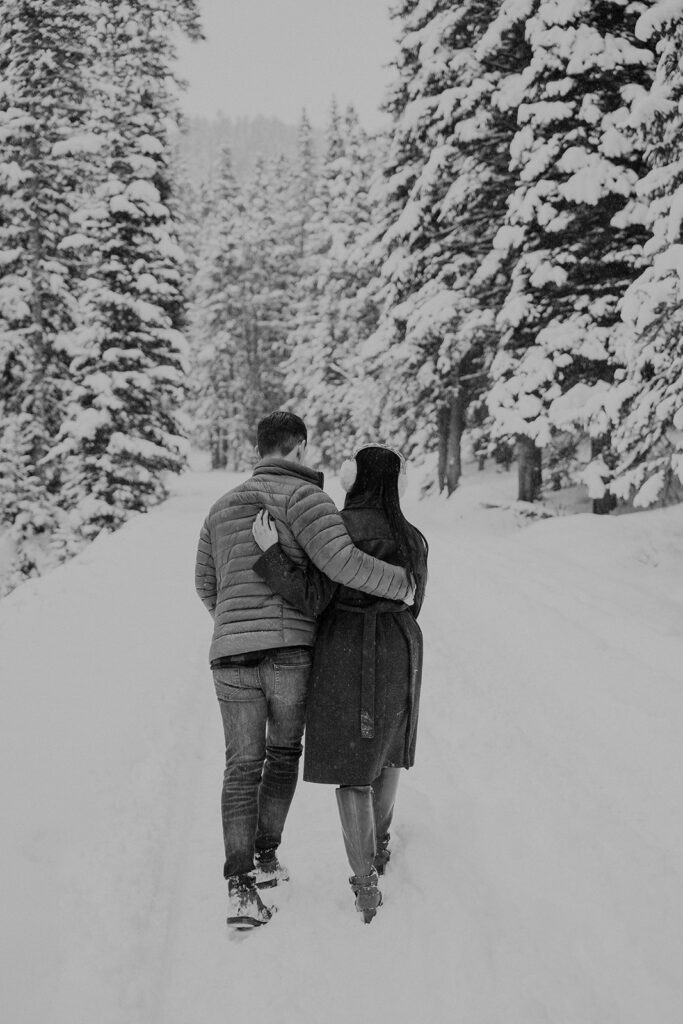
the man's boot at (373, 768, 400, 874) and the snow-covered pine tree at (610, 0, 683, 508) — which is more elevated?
the snow-covered pine tree at (610, 0, 683, 508)

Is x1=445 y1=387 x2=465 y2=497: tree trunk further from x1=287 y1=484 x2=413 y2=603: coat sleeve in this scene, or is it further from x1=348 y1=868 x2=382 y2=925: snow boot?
x1=348 y1=868 x2=382 y2=925: snow boot

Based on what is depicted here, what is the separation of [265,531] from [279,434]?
1.83ft

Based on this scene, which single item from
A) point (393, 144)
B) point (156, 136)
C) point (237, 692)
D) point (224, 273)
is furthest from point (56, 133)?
point (224, 273)

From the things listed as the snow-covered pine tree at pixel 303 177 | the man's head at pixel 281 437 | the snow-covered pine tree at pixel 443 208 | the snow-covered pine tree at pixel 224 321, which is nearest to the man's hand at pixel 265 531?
the man's head at pixel 281 437

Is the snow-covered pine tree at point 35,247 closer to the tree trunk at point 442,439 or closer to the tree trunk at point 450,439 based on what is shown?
the tree trunk at point 450,439

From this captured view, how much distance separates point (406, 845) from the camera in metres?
3.92

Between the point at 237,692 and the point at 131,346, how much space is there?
15499 mm

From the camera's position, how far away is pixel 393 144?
17.1 metres

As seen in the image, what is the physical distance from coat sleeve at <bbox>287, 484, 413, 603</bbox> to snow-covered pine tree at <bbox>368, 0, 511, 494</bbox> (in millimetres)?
10754

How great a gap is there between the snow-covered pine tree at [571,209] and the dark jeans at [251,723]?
8182 millimetres

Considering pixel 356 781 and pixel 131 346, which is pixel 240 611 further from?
pixel 131 346

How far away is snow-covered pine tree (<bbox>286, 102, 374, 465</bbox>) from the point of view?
94.1 feet

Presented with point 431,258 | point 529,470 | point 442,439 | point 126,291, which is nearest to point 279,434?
point 529,470

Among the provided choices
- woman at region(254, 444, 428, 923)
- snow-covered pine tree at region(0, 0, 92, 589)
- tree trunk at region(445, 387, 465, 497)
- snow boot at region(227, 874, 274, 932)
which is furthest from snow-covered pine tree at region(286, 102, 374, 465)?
snow boot at region(227, 874, 274, 932)
